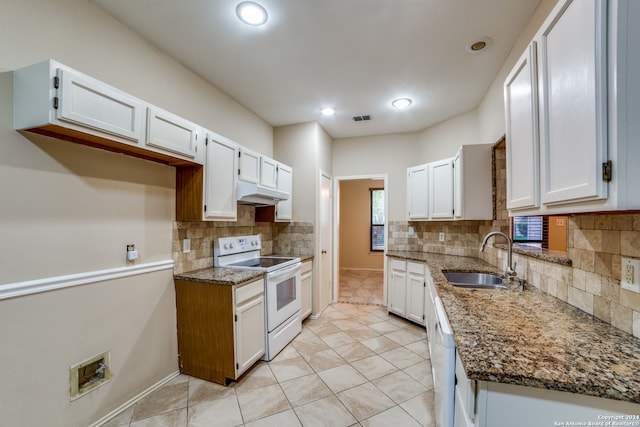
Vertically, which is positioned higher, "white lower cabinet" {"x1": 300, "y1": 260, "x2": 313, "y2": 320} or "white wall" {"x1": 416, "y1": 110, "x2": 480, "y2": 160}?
"white wall" {"x1": 416, "y1": 110, "x2": 480, "y2": 160}

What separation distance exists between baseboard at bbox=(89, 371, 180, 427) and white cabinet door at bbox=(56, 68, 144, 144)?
1.80 m

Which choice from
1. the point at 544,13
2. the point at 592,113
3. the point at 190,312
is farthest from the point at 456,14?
the point at 190,312

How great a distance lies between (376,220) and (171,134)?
18.1 ft

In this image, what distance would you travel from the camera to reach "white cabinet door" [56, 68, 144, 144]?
4.34 feet

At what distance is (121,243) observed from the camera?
1.85 m

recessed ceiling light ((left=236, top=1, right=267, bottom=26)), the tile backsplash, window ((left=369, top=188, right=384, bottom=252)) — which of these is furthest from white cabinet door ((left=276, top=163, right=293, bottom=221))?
window ((left=369, top=188, right=384, bottom=252))

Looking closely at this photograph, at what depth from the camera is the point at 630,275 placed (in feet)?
3.37

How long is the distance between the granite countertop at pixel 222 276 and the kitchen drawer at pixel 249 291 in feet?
0.15

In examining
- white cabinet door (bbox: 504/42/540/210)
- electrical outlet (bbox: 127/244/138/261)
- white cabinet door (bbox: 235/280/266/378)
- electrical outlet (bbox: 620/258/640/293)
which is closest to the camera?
electrical outlet (bbox: 620/258/640/293)

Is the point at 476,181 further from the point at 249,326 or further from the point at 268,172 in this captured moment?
the point at 249,326

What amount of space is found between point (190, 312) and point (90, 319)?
0.68m

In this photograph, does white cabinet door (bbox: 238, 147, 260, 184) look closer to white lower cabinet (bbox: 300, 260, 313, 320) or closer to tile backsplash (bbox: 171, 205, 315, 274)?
tile backsplash (bbox: 171, 205, 315, 274)

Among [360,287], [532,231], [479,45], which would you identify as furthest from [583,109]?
[360,287]

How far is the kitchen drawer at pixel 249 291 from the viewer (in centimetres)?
215
